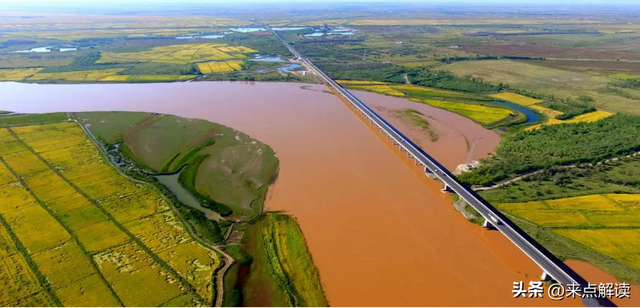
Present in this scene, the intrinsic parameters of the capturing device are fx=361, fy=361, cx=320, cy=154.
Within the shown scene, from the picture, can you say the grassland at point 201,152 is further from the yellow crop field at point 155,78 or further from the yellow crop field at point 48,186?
the yellow crop field at point 155,78

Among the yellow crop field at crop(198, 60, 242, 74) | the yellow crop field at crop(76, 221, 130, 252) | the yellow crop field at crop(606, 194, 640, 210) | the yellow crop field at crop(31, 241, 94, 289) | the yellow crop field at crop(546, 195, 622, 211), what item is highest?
the yellow crop field at crop(198, 60, 242, 74)

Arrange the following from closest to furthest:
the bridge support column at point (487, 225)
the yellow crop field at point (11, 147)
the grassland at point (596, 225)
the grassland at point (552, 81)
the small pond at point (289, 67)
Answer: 1. the grassland at point (596, 225)
2. the bridge support column at point (487, 225)
3. the yellow crop field at point (11, 147)
4. the grassland at point (552, 81)
5. the small pond at point (289, 67)

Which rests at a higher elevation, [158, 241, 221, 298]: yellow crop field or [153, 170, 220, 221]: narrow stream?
[153, 170, 220, 221]: narrow stream

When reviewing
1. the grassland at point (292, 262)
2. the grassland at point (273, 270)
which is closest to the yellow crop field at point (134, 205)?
the grassland at point (273, 270)

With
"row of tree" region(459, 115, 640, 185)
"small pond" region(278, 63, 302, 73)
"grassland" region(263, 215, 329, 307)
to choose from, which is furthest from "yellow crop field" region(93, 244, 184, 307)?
"small pond" region(278, 63, 302, 73)

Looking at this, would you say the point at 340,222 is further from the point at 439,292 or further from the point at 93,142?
the point at 93,142

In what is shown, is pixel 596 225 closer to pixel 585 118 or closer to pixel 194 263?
pixel 194 263

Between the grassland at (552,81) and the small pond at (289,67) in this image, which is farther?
the small pond at (289,67)

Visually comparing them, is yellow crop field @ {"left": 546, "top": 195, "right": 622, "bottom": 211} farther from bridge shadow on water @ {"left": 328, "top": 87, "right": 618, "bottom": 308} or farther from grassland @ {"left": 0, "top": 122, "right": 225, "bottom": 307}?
grassland @ {"left": 0, "top": 122, "right": 225, "bottom": 307}
